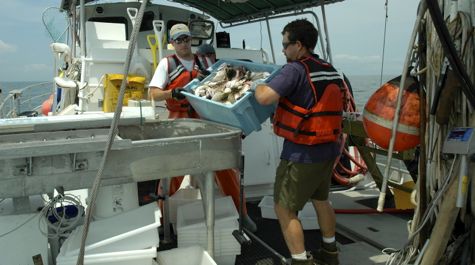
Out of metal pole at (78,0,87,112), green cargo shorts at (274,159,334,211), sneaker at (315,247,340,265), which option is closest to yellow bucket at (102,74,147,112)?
metal pole at (78,0,87,112)

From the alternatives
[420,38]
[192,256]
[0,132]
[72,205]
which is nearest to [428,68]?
[420,38]

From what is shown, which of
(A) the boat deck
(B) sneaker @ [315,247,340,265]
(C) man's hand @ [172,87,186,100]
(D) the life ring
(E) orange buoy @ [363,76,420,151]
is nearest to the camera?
(E) orange buoy @ [363,76,420,151]

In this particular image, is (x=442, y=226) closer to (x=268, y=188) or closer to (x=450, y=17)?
(x=450, y=17)

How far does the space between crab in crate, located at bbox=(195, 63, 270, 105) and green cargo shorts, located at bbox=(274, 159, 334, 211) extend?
0.64m

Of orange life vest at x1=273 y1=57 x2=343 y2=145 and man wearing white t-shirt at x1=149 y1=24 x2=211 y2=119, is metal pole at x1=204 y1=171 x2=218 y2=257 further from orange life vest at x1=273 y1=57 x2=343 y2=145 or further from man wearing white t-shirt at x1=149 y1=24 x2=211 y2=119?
man wearing white t-shirt at x1=149 y1=24 x2=211 y2=119

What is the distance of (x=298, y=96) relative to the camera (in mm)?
2605

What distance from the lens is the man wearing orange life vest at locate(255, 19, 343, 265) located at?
2.57 m

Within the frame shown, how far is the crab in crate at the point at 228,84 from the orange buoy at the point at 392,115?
3.16 ft

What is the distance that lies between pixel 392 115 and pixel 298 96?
623 millimetres

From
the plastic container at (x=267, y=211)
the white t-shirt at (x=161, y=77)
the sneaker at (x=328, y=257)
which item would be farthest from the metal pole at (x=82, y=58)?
the sneaker at (x=328, y=257)

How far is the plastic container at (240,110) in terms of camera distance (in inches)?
110

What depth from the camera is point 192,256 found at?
2721mm

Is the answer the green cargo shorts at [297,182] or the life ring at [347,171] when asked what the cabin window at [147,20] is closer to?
the life ring at [347,171]

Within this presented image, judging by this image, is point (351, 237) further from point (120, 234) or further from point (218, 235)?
point (120, 234)
